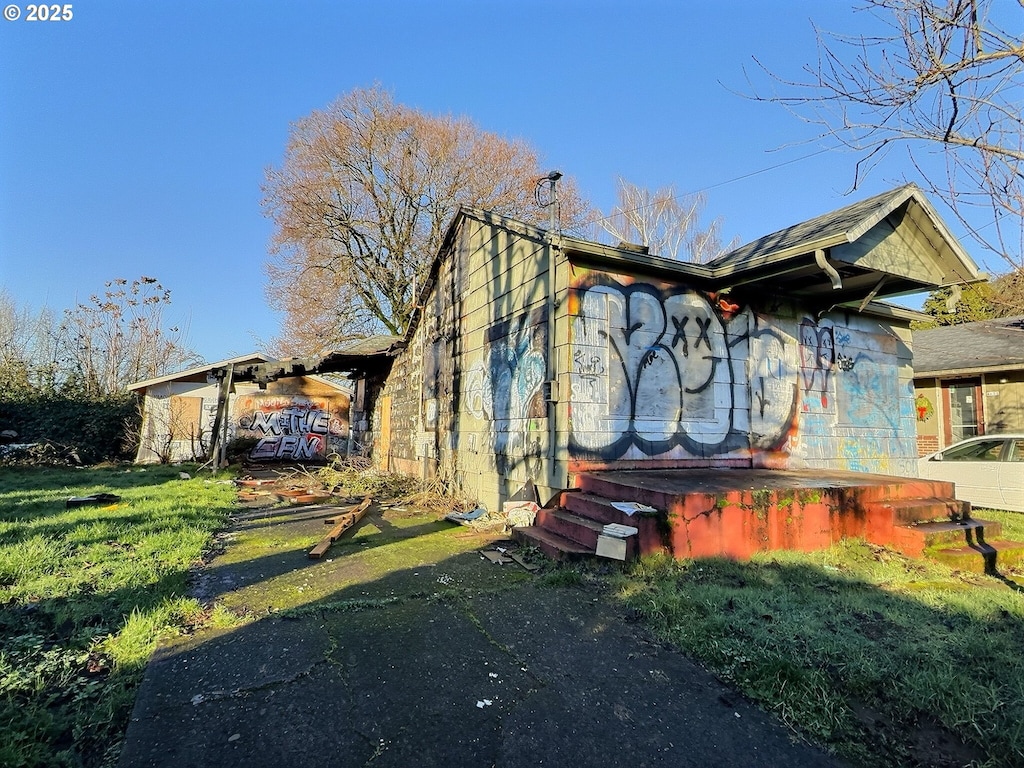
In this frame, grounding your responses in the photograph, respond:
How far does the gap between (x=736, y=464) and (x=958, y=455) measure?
6090 millimetres

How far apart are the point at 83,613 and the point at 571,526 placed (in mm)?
4256

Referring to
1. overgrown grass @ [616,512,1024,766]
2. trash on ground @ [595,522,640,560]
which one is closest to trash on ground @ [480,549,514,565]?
trash on ground @ [595,522,640,560]

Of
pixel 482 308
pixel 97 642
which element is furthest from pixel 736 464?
pixel 97 642

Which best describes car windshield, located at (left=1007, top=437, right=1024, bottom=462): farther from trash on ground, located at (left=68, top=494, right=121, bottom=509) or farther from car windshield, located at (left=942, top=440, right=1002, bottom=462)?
A: trash on ground, located at (left=68, top=494, right=121, bottom=509)

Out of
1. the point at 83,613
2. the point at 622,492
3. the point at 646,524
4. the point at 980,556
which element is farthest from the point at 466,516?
the point at 980,556

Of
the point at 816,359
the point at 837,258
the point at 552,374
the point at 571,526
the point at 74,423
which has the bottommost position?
the point at 571,526

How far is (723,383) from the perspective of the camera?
759cm

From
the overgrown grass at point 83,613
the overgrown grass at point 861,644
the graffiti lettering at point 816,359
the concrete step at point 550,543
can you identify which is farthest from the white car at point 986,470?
the overgrown grass at point 83,613

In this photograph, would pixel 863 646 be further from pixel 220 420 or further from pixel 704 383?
pixel 220 420

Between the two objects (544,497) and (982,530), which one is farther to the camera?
(544,497)

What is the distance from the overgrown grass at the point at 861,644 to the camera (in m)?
2.44

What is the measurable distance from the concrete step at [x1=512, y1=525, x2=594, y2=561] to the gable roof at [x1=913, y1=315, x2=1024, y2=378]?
34.7 feet

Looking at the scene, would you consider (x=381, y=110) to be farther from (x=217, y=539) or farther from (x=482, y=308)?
(x=217, y=539)

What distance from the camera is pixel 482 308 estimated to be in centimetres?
921
